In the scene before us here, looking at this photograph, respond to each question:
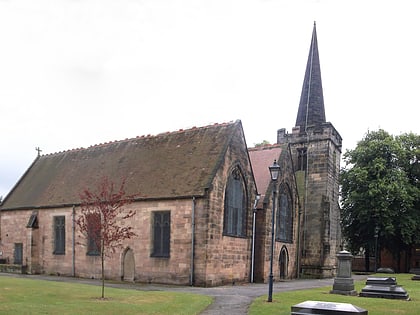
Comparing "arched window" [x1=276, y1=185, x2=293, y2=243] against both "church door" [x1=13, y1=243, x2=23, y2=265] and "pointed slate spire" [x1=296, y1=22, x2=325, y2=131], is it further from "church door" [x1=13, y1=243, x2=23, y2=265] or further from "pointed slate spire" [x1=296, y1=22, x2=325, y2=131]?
"church door" [x1=13, y1=243, x2=23, y2=265]

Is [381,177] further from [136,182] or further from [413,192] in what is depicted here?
[136,182]

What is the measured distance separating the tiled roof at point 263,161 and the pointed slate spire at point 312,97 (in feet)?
21.5

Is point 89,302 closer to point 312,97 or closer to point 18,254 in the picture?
point 18,254

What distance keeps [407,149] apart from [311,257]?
19821mm

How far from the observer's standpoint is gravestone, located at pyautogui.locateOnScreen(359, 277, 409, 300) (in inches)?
822

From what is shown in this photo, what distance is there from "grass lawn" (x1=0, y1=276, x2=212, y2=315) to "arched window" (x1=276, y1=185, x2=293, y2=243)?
51.8 ft

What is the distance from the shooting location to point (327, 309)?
11375 mm

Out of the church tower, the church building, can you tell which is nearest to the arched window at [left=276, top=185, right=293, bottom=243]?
the church building

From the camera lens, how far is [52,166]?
130ft

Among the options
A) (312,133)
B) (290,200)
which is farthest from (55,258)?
(312,133)

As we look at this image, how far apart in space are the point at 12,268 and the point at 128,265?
11583 millimetres

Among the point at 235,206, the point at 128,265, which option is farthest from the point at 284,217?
the point at 128,265

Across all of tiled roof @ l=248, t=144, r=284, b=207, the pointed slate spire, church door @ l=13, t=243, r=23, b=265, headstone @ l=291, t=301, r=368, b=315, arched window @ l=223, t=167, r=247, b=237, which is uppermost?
the pointed slate spire

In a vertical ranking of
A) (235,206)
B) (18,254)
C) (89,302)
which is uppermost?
(235,206)
